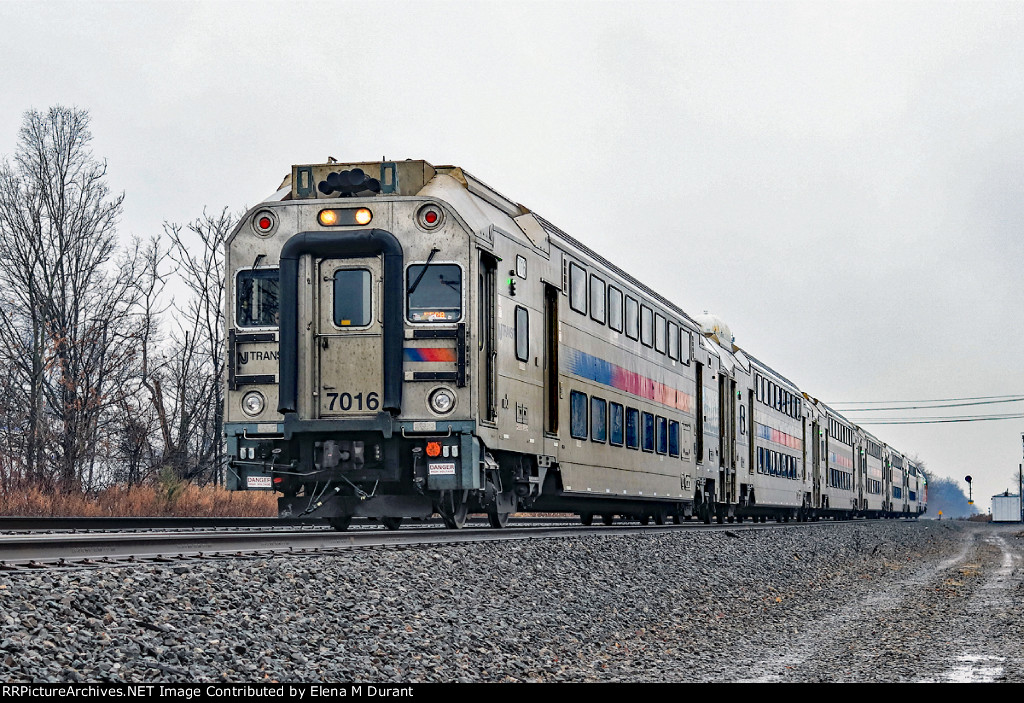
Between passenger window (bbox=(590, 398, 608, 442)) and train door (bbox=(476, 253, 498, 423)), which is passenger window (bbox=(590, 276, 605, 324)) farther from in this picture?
train door (bbox=(476, 253, 498, 423))

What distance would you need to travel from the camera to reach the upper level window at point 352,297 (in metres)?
13.4

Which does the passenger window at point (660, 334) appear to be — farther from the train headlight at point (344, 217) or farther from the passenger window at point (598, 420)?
the train headlight at point (344, 217)

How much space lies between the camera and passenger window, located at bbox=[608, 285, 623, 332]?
1867 centimetres

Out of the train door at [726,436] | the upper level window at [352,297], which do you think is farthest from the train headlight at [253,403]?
the train door at [726,436]

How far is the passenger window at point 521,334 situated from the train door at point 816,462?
2843cm

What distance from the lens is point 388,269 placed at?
1323 centimetres

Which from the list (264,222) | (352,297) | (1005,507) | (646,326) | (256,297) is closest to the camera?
(352,297)

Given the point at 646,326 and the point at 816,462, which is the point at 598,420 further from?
the point at 816,462

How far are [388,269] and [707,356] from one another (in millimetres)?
13737

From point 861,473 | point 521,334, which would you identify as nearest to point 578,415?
point 521,334

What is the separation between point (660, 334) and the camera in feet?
71.4

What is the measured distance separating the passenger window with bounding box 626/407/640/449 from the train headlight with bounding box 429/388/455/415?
263 inches

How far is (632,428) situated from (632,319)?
6.25 ft

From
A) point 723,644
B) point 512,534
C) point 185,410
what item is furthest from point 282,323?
point 185,410
